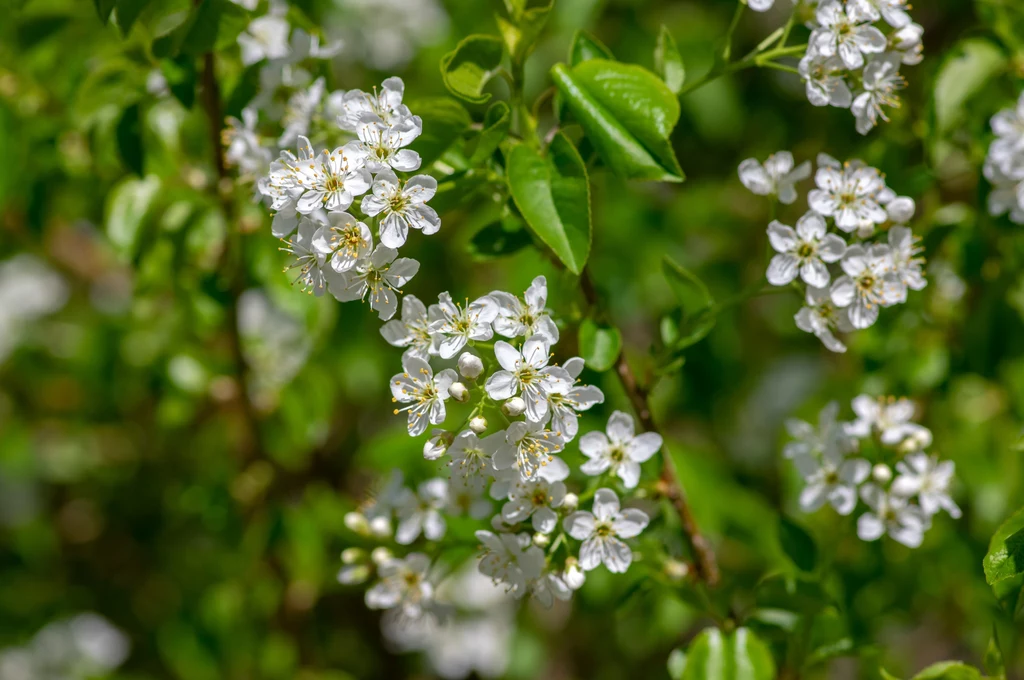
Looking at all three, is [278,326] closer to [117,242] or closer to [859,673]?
[117,242]

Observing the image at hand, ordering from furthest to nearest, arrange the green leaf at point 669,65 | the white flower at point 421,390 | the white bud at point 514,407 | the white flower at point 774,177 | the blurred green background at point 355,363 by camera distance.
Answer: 1. the blurred green background at point 355,363
2. the white flower at point 774,177
3. the green leaf at point 669,65
4. the white flower at point 421,390
5. the white bud at point 514,407

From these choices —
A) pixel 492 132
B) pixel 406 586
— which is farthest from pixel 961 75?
pixel 406 586

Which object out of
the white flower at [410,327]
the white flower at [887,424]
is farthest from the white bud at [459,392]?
the white flower at [887,424]

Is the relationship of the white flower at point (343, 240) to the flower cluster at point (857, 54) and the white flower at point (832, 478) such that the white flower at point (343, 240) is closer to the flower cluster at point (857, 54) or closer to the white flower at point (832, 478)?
the flower cluster at point (857, 54)

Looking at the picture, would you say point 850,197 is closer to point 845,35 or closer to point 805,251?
point 805,251

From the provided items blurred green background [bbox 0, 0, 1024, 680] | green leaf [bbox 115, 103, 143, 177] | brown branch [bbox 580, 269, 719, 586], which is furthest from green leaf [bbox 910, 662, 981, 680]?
green leaf [bbox 115, 103, 143, 177]

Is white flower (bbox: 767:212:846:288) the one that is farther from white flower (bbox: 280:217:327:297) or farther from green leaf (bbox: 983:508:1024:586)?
white flower (bbox: 280:217:327:297)
